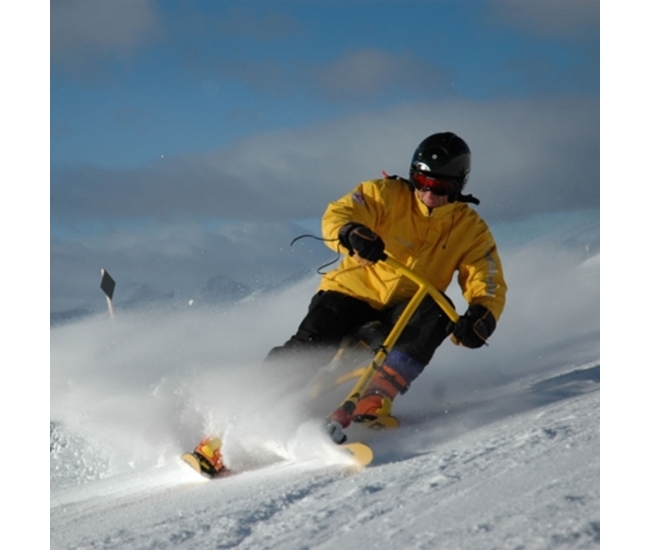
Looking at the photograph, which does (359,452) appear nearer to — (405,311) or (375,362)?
(375,362)

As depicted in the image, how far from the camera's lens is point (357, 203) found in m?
3.40

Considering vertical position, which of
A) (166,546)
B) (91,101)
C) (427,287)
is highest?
(91,101)

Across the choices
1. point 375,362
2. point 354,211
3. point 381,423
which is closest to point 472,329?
point 375,362

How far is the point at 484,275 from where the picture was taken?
3.41 meters

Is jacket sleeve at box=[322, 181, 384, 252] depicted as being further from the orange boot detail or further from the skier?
the orange boot detail

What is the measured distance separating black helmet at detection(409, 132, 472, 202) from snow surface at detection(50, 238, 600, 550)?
2.15 ft

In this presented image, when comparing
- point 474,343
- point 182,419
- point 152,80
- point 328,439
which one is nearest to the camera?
point 328,439

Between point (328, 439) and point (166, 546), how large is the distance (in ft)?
2.03

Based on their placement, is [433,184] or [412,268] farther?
[412,268]

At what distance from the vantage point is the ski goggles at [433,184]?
3.34m

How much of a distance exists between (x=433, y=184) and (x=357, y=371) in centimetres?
75

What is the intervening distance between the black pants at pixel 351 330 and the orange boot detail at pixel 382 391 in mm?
30
